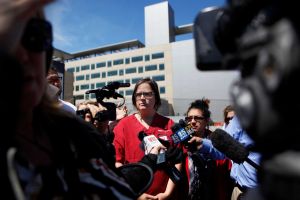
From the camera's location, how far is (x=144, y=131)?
2.73m

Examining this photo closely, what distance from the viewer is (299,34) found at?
1.37 feet

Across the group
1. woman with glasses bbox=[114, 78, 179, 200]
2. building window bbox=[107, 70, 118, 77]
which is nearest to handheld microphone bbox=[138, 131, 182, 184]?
woman with glasses bbox=[114, 78, 179, 200]

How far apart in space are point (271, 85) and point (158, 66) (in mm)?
43986

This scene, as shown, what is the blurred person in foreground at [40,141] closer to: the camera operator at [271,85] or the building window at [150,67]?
the camera operator at [271,85]

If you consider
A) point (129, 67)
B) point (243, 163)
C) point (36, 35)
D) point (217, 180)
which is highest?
point (129, 67)

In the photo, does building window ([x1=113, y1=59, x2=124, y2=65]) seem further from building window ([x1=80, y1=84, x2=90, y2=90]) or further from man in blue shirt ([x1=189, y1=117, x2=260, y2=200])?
man in blue shirt ([x1=189, y1=117, x2=260, y2=200])

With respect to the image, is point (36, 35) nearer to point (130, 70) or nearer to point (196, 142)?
point (196, 142)

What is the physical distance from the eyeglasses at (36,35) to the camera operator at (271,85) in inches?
19.2

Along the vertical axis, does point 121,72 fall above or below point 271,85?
above

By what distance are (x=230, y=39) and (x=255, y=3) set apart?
0.32 feet

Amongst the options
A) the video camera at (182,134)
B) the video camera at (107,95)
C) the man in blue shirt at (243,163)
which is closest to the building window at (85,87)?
the video camera at (107,95)

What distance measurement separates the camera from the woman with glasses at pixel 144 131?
8.60 ft

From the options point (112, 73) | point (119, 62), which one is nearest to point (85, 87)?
point (112, 73)

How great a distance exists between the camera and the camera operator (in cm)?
42
